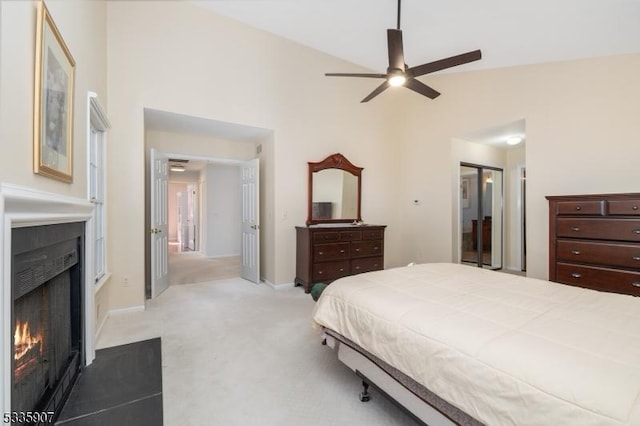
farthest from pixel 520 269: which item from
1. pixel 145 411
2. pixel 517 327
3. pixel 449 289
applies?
pixel 145 411

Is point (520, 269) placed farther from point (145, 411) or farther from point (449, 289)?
point (145, 411)

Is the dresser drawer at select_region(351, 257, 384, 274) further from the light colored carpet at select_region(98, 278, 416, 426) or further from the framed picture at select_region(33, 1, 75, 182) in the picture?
the framed picture at select_region(33, 1, 75, 182)

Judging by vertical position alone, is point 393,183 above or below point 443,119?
below

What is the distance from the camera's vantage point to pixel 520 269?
5.44 metres

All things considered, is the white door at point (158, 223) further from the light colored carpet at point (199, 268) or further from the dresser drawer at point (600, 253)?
the dresser drawer at point (600, 253)

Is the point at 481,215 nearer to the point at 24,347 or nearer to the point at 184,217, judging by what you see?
the point at 24,347

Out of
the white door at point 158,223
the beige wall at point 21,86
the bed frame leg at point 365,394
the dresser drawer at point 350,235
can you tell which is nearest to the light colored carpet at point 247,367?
the bed frame leg at point 365,394

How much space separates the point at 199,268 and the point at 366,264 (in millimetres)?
3535

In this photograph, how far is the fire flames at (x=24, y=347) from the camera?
4.13ft

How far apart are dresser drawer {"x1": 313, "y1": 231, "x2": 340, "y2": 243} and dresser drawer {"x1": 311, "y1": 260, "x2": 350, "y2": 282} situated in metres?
0.36

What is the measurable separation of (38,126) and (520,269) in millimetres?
6704

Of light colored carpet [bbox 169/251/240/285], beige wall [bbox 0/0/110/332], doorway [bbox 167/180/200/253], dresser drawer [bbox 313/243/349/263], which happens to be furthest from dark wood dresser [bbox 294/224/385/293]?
doorway [bbox 167/180/200/253]

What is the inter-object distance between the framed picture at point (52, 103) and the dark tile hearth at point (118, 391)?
4.47 feet

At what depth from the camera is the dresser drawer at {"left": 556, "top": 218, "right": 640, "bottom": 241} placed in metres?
2.67
